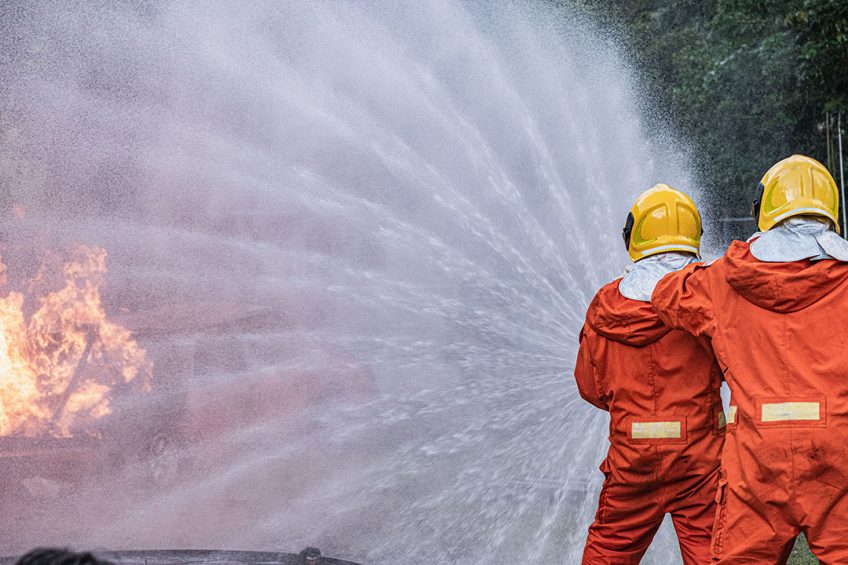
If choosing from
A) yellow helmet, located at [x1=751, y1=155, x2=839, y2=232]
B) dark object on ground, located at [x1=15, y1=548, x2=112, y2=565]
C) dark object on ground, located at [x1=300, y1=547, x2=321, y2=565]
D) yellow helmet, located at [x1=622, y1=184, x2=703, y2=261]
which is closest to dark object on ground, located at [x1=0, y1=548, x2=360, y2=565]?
dark object on ground, located at [x1=300, y1=547, x2=321, y2=565]

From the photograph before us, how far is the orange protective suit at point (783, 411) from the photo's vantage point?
9.94ft

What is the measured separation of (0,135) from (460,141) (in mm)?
5725

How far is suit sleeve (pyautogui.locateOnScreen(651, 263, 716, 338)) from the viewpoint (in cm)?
342

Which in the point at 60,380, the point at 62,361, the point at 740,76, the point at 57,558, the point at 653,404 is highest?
the point at 740,76

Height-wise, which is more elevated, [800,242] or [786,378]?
[800,242]

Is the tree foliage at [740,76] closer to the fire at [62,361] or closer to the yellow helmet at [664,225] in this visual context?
the fire at [62,361]

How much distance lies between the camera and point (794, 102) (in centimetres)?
1398

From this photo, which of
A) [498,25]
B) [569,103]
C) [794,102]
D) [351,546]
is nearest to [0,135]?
[498,25]

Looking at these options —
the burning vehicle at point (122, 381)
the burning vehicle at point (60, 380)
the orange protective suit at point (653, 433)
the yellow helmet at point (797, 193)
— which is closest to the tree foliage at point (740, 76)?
the burning vehicle at point (122, 381)

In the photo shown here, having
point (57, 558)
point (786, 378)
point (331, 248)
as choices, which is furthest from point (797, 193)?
point (331, 248)

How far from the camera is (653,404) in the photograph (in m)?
3.83

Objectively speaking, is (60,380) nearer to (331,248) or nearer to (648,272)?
(331,248)

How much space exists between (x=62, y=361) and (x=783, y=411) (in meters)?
5.61

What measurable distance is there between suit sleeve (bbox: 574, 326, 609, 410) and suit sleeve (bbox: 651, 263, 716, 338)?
55 centimetres
